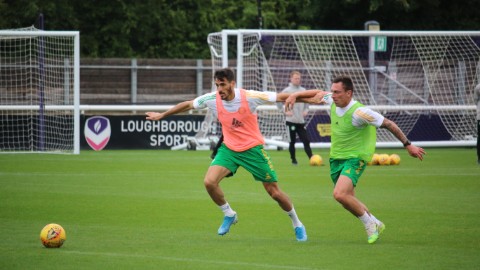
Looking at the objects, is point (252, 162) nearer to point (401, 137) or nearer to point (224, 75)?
point (224, 75)

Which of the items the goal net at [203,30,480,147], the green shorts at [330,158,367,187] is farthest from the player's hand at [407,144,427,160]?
the goal net at [203,30,480,147]

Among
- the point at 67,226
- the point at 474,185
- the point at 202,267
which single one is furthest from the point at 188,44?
the point at 202,267

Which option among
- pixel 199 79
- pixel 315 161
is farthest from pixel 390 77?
pixel 315 161

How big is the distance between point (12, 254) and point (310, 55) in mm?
19839

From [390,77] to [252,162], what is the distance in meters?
19.2

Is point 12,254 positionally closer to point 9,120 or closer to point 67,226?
point 67,226

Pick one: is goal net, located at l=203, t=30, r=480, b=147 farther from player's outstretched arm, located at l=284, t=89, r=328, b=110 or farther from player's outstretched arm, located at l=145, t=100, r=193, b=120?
player's outstretched arm, located at l=284, t=89, r=328, b=110

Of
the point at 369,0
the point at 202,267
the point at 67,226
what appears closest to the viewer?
the point at 202,267

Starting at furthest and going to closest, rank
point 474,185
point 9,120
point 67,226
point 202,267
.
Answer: point 9,120 → point 474,185 → point 67,226 → point 202,267

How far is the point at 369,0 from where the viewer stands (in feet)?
134

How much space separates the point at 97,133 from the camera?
3017 centimetres

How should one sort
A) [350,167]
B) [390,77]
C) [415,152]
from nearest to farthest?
[415,152]
[350,167]
[390,77]

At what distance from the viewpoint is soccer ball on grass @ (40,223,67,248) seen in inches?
437

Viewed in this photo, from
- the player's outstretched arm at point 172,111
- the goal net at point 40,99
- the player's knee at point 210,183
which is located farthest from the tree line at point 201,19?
the player's knee at point 210,183
